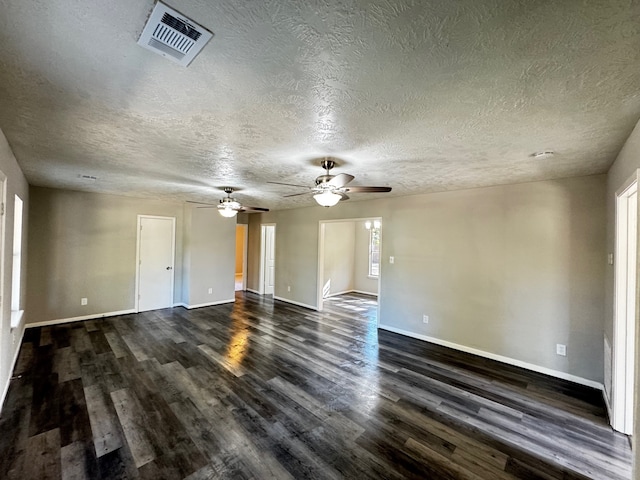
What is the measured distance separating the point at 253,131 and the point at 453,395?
3.30 m

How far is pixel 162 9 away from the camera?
1.03 m

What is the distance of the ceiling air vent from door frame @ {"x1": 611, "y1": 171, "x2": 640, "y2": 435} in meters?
3.35

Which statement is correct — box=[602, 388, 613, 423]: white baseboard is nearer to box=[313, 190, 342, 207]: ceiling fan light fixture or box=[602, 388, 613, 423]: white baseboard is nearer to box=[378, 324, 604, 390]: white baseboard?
box=[378, 324, 604, 390]: white baseboard

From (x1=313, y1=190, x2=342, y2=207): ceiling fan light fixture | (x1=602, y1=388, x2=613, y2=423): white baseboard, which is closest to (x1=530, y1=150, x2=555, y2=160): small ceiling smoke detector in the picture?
(x1=313, y1=190, x2=342, y2=207): ceiling fan light fixture

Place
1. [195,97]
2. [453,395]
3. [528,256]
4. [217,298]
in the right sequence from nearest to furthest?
[195,97]
[453,395]
[528,256]
[217,298]

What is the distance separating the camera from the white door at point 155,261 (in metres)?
5.94

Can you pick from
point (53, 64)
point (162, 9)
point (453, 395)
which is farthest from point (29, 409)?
point (453, 395)

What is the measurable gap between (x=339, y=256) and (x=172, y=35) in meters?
7.46

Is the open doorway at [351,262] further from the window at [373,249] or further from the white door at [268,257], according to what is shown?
the white door at [268,257]

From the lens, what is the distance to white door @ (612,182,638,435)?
2.41 m

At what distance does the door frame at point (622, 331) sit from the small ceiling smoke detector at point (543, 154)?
0.60m

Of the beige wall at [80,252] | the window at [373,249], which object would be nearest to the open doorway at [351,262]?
the window at [373,249]

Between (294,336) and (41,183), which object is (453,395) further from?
(41,183)

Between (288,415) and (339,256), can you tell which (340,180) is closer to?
(288,415)
